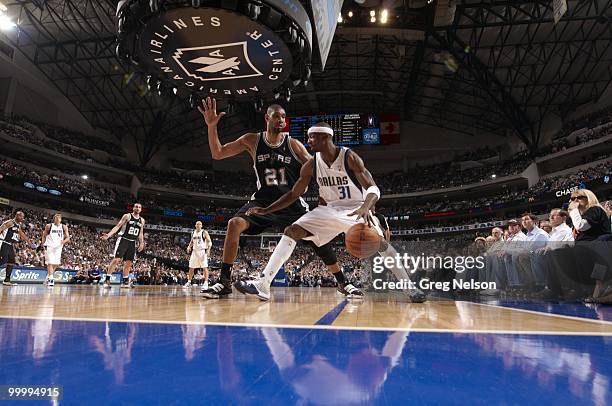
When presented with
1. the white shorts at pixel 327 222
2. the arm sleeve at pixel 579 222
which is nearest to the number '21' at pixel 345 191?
the white shorts at pixel 327 222

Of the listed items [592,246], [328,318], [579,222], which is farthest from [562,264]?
[328,318]

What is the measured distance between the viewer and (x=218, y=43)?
518 cm

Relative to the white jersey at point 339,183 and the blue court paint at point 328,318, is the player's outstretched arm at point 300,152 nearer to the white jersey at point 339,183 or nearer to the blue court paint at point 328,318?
the white jersey at point 339,183

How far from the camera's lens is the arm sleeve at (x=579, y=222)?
5059 mm

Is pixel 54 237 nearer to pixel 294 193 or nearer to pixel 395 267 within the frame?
pixel 294 193

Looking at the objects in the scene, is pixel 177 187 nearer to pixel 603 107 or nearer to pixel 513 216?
pixel 513 216

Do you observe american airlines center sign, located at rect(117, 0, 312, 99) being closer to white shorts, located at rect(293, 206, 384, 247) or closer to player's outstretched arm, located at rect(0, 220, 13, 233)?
white shorts, located at rect(293, 206, 384, 247)

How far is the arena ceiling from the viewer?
710 inches

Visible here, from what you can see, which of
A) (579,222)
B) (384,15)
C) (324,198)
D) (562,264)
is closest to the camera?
(324,198)

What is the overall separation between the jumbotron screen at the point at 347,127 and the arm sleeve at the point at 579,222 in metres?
20.7

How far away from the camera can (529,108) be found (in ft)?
90.2

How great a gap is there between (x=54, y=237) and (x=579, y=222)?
10.5m

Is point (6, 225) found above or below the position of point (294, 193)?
above

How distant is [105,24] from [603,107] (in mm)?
30691
